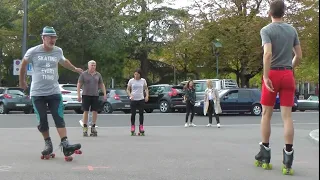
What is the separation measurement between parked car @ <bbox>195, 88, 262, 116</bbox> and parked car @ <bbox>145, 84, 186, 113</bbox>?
3.13m

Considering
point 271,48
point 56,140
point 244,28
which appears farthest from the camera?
point 244,28

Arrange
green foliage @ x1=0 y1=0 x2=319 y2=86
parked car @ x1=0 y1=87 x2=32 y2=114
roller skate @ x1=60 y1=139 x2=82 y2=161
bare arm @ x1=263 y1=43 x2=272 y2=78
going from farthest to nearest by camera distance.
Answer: green foliage @ x1=0 y1=0 x2=319 y2=86
parked car @ x1=0 y1=87 x2=32 y2=114
roller skate @ x1=60 y1=139 x2=82 y2=161
bare arm @ x1=263 y1=43 x2=272 y2=78

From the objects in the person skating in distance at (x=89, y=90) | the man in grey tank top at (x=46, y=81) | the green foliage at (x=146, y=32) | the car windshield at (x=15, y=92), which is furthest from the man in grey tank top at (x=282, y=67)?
the green foliage at (x=146, y=32)

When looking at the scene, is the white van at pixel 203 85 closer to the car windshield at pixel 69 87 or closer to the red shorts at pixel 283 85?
the car windshield at pixel 69 87

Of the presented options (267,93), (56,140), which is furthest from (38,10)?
(267,93)

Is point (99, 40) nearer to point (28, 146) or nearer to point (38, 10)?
point (38, 10)

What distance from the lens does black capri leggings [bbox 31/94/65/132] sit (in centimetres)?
727

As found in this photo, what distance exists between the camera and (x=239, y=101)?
24016 millimetres

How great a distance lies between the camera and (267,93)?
609 centimetres

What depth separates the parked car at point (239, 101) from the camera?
2370 cm

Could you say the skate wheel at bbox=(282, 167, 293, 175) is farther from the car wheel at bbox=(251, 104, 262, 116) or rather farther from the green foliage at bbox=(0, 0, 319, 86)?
the green foliage at bbox=(0, 0, 319, 86)

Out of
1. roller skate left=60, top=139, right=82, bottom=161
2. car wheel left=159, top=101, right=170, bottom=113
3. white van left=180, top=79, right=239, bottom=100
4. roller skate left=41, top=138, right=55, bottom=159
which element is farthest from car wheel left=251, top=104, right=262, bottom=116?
roller skate left=60, top=139, right=82, bottom=161

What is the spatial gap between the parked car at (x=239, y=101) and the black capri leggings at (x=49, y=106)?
16392 millimetres

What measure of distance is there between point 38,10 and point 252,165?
29.8 metres
